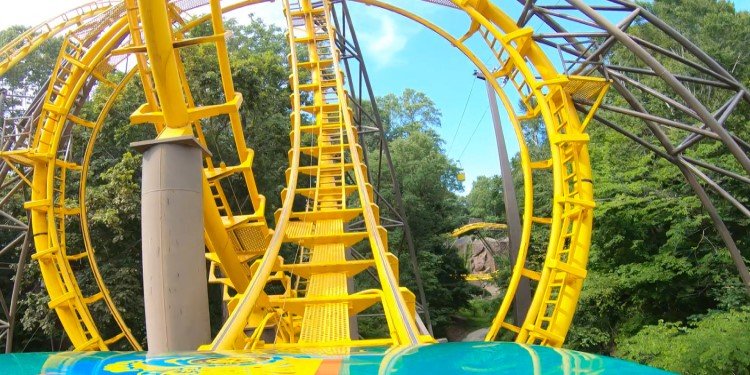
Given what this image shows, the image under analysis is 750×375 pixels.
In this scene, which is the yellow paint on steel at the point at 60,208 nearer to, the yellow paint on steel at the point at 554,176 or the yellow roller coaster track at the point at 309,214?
the yellow roller coaster track at the point at 309,214

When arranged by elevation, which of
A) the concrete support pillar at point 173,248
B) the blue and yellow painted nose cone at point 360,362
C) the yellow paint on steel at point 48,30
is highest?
the yellow paint on steel at point 48,30

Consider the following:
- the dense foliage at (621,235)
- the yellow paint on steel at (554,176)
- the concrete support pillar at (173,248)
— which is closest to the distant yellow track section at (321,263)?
the concrete support pillar at (173,248)

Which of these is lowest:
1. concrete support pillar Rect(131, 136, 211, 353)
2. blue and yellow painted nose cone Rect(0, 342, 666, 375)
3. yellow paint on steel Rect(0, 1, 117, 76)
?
blue and yellow painted nose cone Rect(0, 342, 666, 375)

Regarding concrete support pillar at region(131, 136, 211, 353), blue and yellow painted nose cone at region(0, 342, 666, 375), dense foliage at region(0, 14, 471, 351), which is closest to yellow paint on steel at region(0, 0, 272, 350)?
Result: concrete support pillar at region(131, 136, 211, 353)

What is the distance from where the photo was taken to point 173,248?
473cm

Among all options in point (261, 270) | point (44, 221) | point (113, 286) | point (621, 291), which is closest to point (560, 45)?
point (261, 270)

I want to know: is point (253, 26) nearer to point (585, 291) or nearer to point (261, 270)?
point (585, 291)

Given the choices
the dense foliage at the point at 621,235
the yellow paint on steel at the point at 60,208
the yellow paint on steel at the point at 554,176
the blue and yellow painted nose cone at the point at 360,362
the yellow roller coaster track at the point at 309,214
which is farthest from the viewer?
the dense foliage at the point at 621,235

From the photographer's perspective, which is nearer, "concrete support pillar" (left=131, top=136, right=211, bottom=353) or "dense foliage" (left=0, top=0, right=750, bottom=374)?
"concrete support pillar" (left=131, top=136, right=211, bottom=353)

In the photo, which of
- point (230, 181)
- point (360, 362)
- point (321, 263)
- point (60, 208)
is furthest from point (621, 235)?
point (360, 362)

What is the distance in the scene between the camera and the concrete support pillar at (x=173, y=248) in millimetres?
4570

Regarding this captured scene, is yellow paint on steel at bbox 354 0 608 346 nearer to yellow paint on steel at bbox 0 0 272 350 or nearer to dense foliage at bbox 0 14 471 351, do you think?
yellow paint on steel at bbox 0 0 272 350

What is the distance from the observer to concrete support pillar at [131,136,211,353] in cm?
457

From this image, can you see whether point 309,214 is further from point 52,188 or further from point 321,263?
point 52,188
